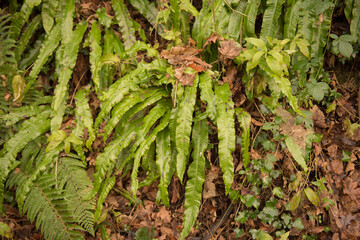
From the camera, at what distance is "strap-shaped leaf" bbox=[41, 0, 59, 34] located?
2.70 metres

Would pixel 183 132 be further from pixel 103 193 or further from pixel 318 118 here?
pixel 318 118

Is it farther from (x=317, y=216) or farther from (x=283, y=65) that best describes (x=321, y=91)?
(x=317, y=216)

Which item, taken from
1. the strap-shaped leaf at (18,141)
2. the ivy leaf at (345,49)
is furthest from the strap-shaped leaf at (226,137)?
the strap-shaped leaf at (18,141)

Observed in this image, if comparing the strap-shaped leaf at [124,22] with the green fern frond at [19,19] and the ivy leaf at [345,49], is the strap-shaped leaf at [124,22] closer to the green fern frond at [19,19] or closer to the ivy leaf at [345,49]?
the green fern frond at [19,19]

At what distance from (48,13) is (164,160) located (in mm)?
2069

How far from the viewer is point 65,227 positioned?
219 centimetres

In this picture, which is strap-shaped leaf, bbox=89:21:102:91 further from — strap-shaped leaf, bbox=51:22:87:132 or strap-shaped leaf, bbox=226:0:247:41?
strap-shaped leaf, bbox=226:0:247:41

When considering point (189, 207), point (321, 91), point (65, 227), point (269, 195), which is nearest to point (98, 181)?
point (65, 227)

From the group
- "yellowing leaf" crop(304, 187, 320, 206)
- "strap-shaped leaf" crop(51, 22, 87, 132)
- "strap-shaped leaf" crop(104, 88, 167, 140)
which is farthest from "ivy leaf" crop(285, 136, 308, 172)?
"strap-shaped leaf" crop(51, 22, 87, 132)

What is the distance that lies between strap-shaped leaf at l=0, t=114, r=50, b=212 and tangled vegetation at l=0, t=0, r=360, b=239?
0.03 feet

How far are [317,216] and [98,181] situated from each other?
185cm

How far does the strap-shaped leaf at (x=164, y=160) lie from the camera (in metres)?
1.96

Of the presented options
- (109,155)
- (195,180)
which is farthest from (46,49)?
(195,180)

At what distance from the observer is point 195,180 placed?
1937 mm
